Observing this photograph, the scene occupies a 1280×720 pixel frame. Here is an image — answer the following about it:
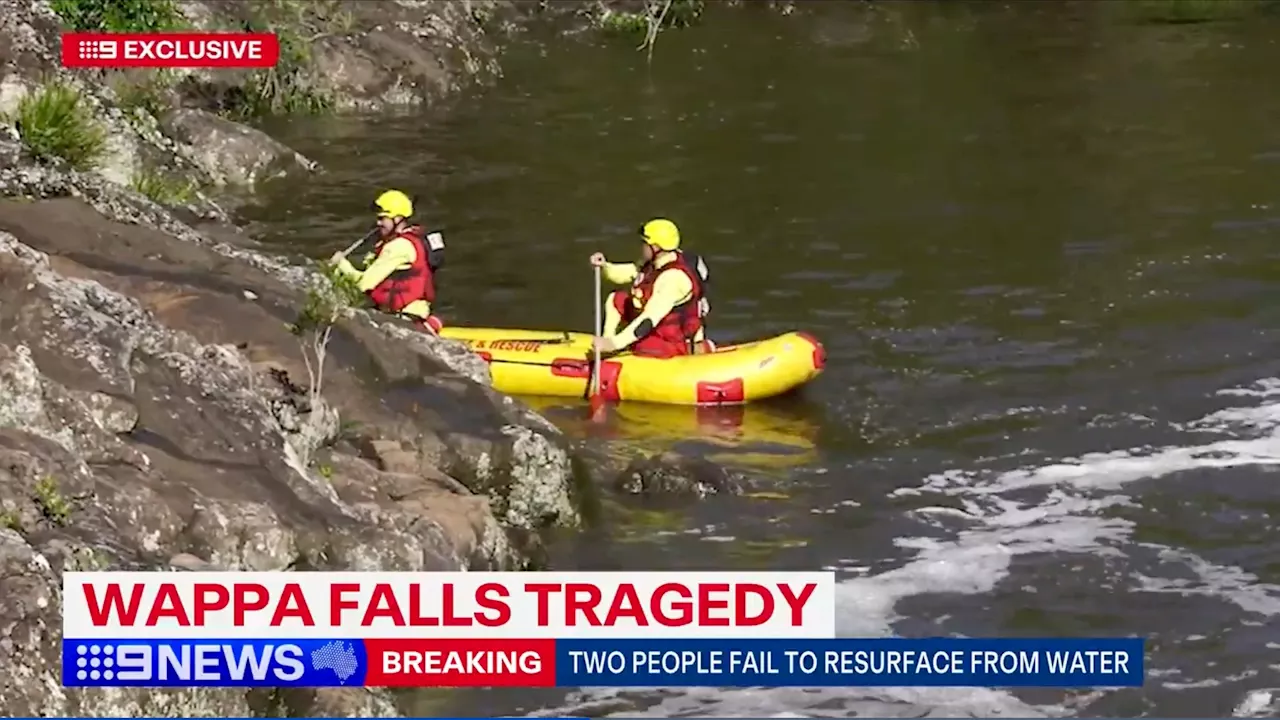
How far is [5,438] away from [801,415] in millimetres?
7923

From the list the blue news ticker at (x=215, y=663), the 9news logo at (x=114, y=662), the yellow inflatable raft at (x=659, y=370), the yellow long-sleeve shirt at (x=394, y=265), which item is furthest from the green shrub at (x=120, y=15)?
the 9news logo at (x=114, y=662)

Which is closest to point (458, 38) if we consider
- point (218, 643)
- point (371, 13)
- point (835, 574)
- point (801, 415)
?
point (371, 13)

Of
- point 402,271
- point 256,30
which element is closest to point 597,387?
point 402,271

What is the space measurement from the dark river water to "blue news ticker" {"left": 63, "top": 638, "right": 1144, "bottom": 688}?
6.5 inches

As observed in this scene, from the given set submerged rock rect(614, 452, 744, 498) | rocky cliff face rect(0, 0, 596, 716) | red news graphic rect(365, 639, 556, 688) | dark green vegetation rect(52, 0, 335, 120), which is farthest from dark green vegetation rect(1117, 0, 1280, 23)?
red news graphic rect(365, 639, 556, 688)

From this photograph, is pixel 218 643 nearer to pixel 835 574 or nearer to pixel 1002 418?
pixel 835 574

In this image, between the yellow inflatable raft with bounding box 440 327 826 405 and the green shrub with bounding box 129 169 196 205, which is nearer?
the yellow inflatable raft with bounding box 440 327 826 405

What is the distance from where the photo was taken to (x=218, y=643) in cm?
850

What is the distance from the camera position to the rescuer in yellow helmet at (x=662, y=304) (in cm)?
1623

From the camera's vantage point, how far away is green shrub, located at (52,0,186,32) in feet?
77.2

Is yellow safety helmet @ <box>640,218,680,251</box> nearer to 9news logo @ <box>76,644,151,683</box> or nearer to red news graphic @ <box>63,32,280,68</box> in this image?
red news graphic @ <box>63,32,280,68</box>

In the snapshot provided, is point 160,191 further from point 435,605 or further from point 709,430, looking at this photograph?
point 435,605

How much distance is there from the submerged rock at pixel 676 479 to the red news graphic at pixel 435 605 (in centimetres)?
315

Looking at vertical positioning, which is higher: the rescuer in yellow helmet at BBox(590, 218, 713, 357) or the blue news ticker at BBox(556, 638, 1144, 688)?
the rescuer in yellow helmet at BBox(590, 218, 713, 357)
